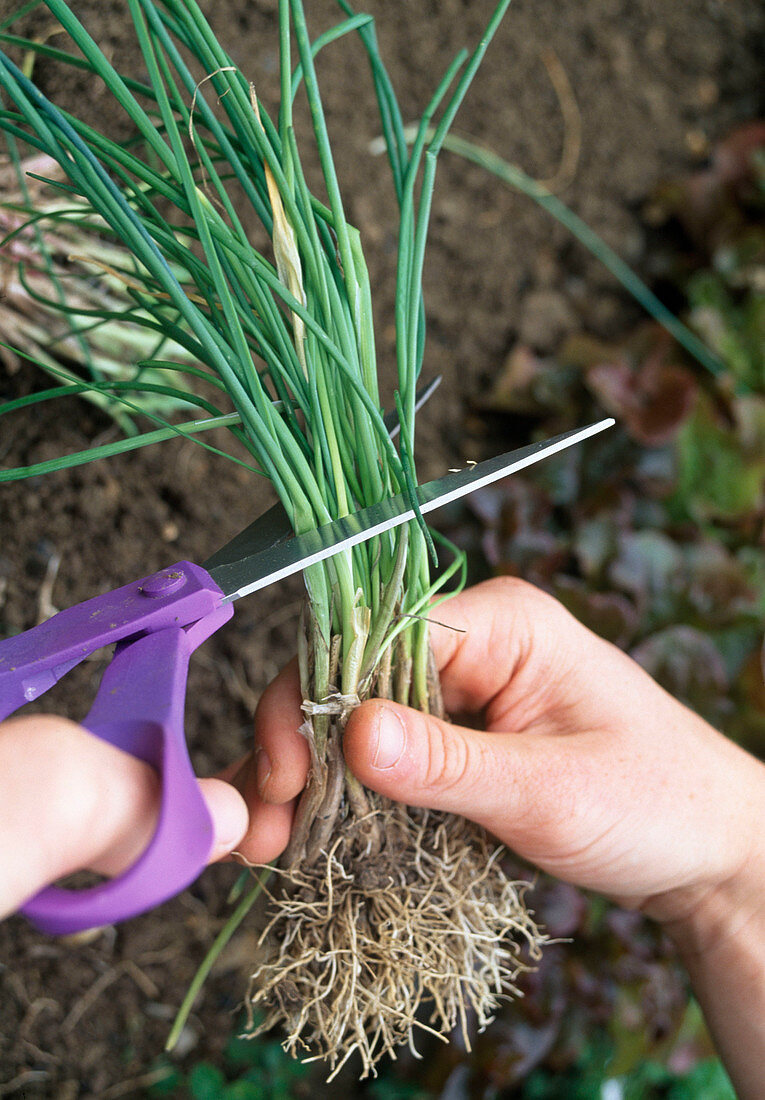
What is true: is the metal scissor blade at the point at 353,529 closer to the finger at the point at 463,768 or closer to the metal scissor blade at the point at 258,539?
the metal scissor blade at the point at 258,539

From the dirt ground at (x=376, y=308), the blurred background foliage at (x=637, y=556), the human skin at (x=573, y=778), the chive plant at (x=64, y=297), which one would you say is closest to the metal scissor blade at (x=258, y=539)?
the human skin at (x=573, y=778)

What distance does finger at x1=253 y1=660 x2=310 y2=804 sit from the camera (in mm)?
735

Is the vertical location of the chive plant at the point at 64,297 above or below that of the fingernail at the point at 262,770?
above

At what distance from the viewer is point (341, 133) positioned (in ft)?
4.53

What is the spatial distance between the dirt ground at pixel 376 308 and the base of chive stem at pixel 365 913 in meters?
0.41

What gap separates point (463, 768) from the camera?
2.22 ft

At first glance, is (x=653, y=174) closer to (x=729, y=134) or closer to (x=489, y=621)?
(x=729, y=134)

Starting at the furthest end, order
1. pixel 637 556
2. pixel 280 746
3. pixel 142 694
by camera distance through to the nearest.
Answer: pixel 637 556 → pixel 280 746 → pixel 142 694

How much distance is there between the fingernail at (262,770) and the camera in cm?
74

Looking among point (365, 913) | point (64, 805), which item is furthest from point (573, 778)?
point (64, 805)

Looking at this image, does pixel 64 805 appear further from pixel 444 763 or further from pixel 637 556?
pixel 637 556

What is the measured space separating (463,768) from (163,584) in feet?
1.00

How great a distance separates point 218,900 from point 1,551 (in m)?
0.63

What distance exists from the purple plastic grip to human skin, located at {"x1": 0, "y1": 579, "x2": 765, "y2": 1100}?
0.29 feet
